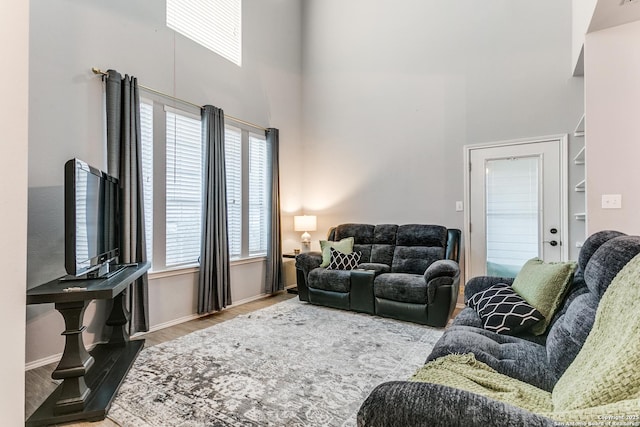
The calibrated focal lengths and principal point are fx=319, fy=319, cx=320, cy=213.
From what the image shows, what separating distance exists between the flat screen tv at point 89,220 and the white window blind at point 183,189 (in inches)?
27.7

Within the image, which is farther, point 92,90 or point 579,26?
point 579,26

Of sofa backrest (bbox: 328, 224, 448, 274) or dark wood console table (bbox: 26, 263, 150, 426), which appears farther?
sofa backrest (bbox: 328, 224, 448, 274)

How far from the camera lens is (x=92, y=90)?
2779 millimetres

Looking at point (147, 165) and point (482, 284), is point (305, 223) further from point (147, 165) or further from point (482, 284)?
point (482, 284)

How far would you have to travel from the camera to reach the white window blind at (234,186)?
4.11 meters

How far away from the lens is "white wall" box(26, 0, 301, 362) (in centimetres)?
245

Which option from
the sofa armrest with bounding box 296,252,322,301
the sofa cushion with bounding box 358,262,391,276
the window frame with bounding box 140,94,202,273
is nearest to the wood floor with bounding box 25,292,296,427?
the sofa armrest with bounding box 296,252,322,301

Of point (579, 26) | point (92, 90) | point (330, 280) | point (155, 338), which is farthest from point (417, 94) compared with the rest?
point (155, 338)

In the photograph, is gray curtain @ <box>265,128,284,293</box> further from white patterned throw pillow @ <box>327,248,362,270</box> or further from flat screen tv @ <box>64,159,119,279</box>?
flat screen tv @ <box>64,159,119,279</box>

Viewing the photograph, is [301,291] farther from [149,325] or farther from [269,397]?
[269,397]

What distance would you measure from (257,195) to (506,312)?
3.45 m

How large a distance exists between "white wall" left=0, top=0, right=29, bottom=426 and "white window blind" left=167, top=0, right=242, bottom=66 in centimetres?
221

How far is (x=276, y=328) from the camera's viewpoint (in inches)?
126

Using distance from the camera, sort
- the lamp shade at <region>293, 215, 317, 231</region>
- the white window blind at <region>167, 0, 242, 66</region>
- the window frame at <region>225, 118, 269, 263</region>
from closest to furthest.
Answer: the white window blind at <region>167, 0, 242, 66</region> → the window frame at <region>225, 118, 269, 263</region> → the lamp shade at <region>293, 215, 317, 231</region>
